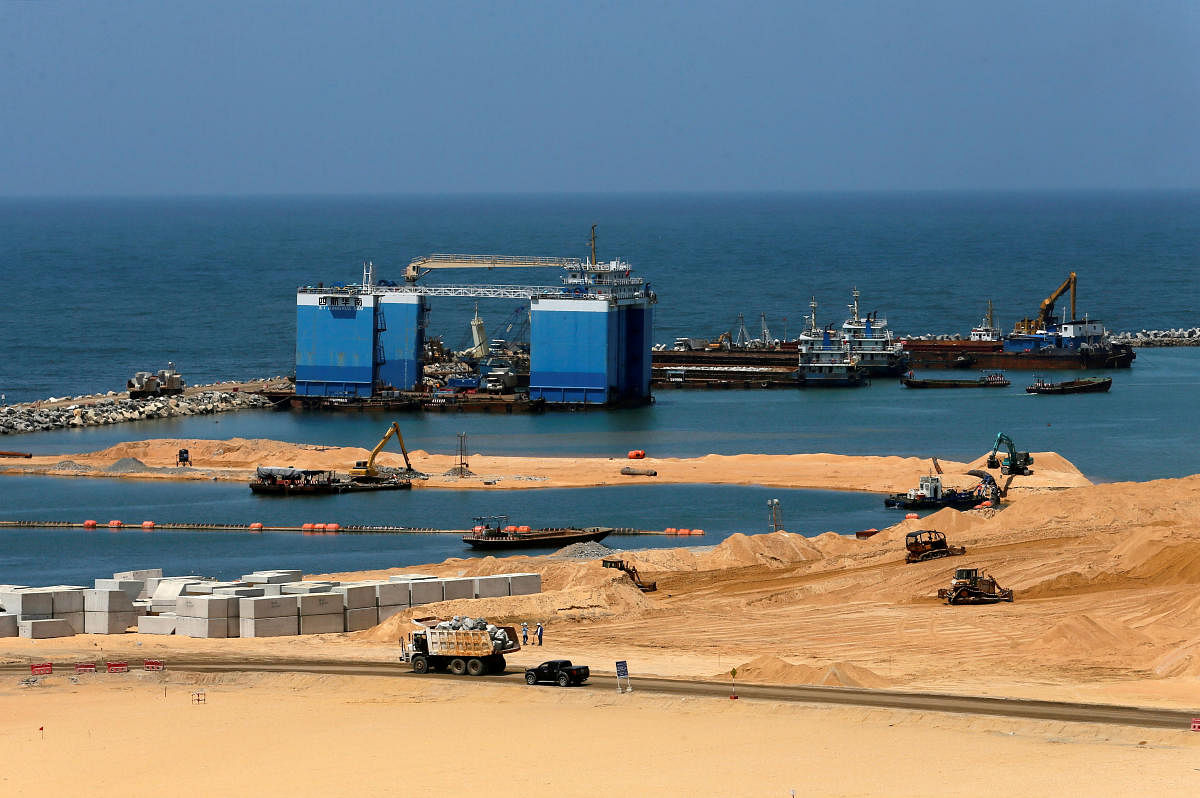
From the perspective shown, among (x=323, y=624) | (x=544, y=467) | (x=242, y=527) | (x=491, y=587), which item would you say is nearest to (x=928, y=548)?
(x=491, y=587)

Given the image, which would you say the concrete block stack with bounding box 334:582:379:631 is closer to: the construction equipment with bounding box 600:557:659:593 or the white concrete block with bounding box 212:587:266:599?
the white concrete block with bounding box 212:587:266:599

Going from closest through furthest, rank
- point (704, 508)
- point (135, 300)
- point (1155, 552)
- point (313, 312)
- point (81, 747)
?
point (81, 747) < point (1155, 552) < point (704, 508) < point (313, 312) < point (135, 300)

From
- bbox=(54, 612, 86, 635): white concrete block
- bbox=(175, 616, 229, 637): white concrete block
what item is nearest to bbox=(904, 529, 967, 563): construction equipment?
bbox=(175, 616, 229, 637): white concrete block

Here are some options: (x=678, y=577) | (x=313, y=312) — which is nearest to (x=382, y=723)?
(x=678, y=577)

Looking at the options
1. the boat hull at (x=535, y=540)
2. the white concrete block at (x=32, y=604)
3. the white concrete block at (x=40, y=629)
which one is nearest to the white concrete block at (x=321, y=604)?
the white concrete block at (x=40, y=629)

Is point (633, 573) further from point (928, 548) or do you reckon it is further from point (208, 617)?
point (208, 617)

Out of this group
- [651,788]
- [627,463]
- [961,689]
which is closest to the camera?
[651,788]

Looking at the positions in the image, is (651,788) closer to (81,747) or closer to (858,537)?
(81,747)
